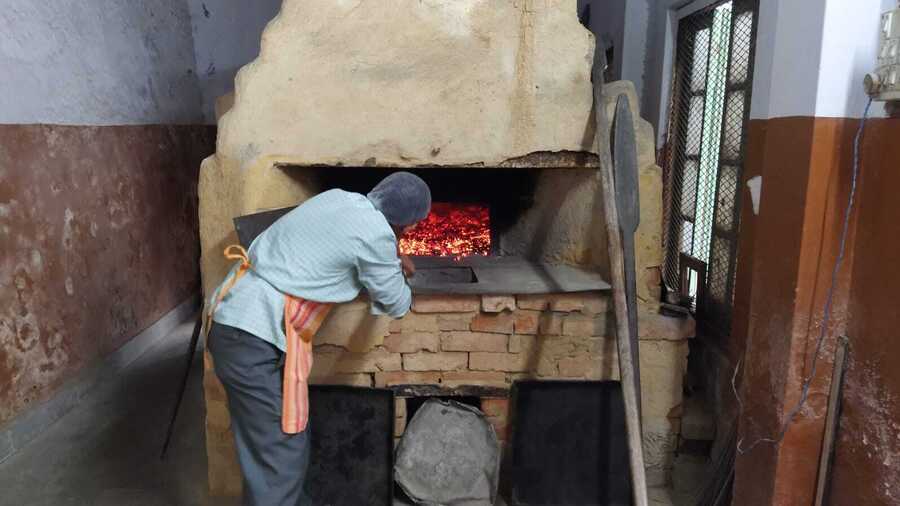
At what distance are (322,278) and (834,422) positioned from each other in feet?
6.05

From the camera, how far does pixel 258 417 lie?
2232 millimetres

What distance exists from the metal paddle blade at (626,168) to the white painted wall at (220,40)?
4.96 m

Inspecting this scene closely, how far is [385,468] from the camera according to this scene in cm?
284

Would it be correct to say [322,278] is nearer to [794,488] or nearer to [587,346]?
[587,346]

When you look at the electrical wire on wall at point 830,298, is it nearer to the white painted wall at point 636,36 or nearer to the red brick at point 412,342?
the red brick at point 412,342

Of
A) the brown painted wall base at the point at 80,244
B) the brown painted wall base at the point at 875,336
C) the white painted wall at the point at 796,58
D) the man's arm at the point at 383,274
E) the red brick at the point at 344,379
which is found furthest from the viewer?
the brown painted wall base at the point at 80,244

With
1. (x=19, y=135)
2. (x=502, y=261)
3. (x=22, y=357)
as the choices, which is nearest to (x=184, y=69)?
(x=19, y=135)

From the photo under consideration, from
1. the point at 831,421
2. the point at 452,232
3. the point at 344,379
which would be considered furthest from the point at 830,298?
the point at 452,232

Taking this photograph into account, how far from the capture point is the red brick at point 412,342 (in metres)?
2.82

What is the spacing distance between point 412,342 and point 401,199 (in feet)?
2.87

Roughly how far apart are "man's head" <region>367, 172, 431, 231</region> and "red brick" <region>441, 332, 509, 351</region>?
77 cm

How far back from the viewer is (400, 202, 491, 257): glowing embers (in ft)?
13.3

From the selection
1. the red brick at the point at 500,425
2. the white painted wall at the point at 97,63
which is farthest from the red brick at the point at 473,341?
the white painted wall at the point at 97,63

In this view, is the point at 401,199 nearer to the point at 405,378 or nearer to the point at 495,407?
the point at 405,378
